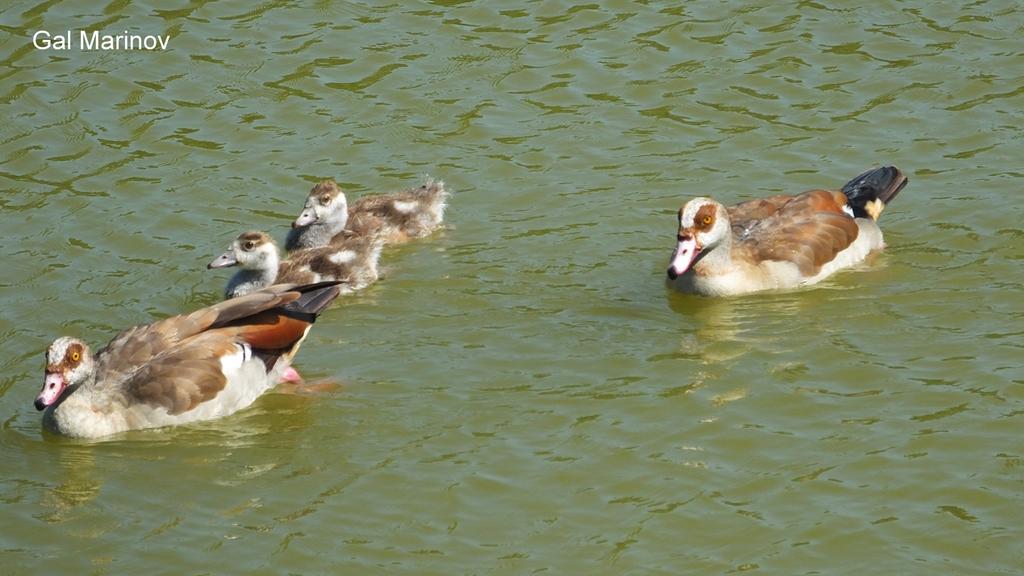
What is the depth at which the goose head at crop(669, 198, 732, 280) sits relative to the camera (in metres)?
12.0

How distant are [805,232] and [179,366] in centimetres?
496

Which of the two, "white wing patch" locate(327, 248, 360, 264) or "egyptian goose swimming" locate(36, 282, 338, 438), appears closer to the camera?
"egyptian goose swimming" locate(36, 282, 338, 438)

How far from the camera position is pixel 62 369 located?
10492 millimetres

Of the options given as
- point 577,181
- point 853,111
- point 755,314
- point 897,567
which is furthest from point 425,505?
point 853,111

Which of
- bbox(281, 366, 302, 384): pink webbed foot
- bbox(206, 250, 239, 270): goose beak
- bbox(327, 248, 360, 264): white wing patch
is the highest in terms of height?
bbox(206, 250, 239, 270): goose beak

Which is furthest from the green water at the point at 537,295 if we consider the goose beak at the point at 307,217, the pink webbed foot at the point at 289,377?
the goose beak at the point at 307,217

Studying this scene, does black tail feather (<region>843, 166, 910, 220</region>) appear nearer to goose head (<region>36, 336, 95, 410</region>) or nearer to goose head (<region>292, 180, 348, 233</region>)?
goose head (<region>292, 180, 348, 233</region>)

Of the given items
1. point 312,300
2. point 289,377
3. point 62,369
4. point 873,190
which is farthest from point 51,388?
point 873,190

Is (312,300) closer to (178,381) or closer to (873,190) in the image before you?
(178,381)

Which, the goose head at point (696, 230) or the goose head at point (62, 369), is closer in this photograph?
the goose head at point (62, 369)

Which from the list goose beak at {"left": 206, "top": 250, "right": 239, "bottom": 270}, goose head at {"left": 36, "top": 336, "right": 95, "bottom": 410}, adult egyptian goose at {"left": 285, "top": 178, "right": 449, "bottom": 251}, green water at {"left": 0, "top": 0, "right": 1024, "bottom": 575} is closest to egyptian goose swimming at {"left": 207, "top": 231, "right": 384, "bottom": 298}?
goose beak at {"left": 206, "top": 250, "right": 239, "bottom": 270}

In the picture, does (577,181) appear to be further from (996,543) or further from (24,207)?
(996,543)

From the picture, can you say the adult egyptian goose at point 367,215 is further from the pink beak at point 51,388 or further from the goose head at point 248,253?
the pink beak at point 51,388

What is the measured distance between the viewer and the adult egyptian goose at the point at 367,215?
43.4 feet
